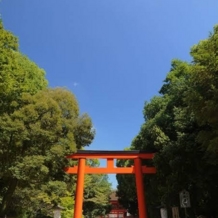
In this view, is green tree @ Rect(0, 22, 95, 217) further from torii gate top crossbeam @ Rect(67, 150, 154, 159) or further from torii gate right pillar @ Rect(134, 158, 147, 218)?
torii gate right pillar @ Rect(134, 158, 147, 218)

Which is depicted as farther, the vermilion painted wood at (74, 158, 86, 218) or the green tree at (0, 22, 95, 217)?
the vermilion painted wood at (74, 158, 86, 218)

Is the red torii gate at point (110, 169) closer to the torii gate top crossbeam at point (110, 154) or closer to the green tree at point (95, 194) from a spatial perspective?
the torii gate top crossbeam at point (110, 154)

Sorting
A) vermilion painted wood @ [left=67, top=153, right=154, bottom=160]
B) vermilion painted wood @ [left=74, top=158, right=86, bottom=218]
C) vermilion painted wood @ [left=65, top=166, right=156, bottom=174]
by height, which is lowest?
vermilion painted wood @ [left=74, top=158, right=86, bottom=218]

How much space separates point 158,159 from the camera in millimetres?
16688

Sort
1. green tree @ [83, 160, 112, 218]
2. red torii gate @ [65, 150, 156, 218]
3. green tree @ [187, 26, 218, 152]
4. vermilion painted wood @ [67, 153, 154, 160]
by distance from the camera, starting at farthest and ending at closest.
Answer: green tree @ [83, 160, 112, 218] < vermilion painted wood @ [67, 153, 154, 160] < red torii gate @ [65, 150, 156, 218] < green tree @ [187, 26, 218, 152]

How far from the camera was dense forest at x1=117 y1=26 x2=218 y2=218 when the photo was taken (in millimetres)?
9891

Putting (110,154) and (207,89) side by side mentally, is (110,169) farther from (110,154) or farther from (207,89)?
(207,89)

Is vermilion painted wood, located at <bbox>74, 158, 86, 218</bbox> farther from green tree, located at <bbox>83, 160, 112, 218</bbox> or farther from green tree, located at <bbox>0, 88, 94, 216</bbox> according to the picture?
green tree, located at <bbox>83, 160, 112, 218</bbox>

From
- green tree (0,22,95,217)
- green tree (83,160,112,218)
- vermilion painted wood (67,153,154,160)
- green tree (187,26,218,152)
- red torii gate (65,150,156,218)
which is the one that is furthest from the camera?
green tree (83,160,112,218)

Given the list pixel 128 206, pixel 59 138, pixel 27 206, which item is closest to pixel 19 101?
pixel 59 138

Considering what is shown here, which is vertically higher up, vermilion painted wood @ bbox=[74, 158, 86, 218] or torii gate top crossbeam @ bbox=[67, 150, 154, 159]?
torii gate top crossbeam @ bbox=[67, 150, 154, 159]

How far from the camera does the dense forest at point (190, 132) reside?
9.89 meters

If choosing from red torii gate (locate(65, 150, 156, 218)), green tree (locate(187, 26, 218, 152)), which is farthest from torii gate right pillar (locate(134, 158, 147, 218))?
green tree (locate(187, 26, 218, 152))

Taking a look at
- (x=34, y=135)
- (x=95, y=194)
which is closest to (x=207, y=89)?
(x=34, y=135)
